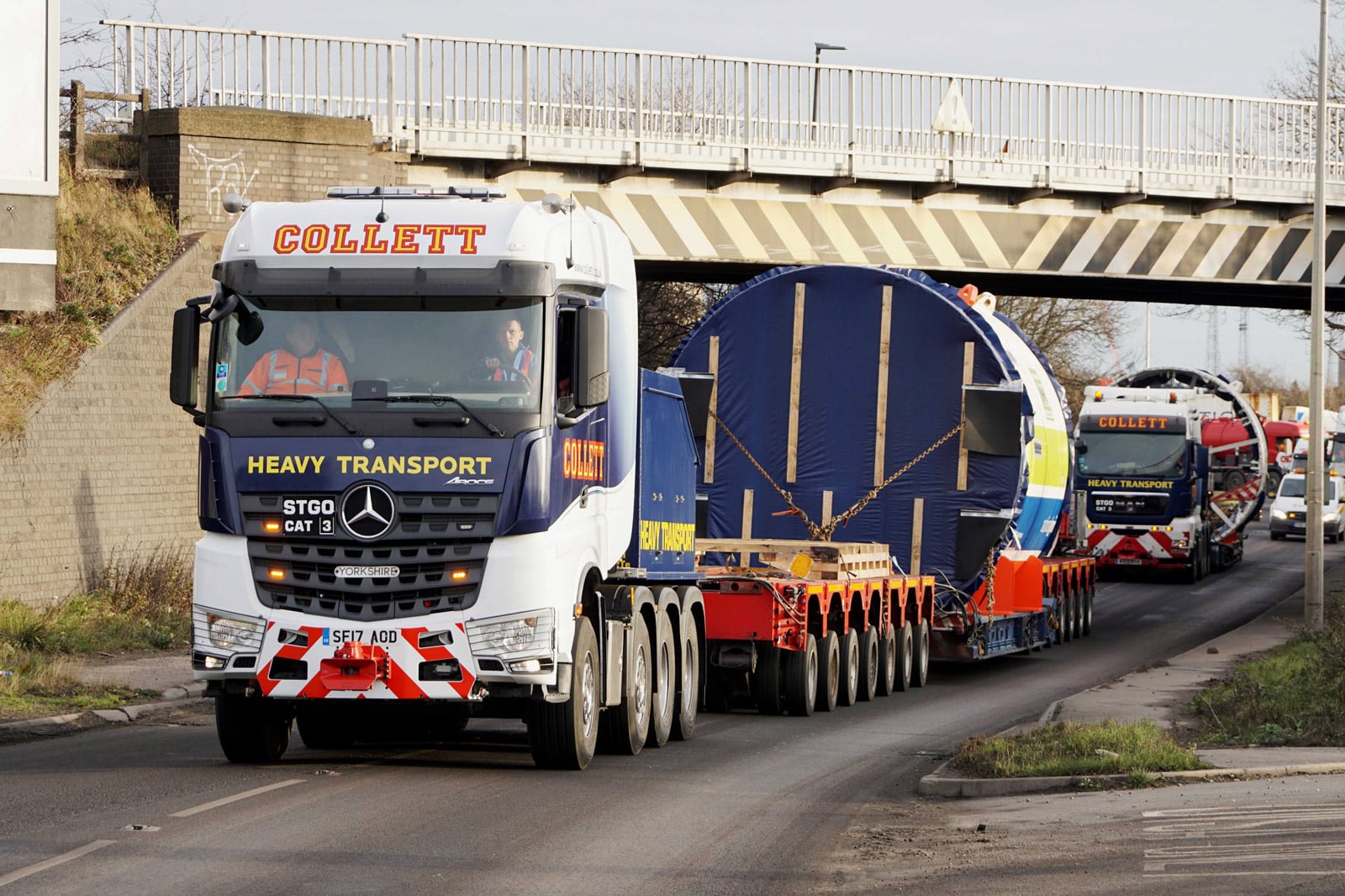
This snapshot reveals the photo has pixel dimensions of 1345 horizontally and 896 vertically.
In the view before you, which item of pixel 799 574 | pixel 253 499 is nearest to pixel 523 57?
pixel 799 574

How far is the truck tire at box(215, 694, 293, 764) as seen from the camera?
41.6ft

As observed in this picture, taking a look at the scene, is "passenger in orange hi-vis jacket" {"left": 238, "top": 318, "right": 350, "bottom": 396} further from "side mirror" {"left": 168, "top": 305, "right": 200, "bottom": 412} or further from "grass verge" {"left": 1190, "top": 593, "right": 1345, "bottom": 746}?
"grass verge" {"left": 1190, "top": 593, "right": 1345, "bottom": 746}

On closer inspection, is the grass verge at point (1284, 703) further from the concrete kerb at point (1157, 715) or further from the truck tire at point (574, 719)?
the truck tire at point (574, 719)

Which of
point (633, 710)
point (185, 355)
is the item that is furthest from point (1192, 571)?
point (185, 355)

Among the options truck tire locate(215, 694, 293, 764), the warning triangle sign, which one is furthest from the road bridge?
truck tire locate(215, 694, 293, 764)

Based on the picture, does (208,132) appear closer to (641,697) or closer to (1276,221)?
(641,697)

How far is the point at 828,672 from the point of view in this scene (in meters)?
18.5

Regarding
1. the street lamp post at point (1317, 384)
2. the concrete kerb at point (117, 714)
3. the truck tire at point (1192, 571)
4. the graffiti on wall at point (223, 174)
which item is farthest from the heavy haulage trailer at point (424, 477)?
the truck tire at point (1192, 571)

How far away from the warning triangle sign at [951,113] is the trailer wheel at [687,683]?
14.9 metres

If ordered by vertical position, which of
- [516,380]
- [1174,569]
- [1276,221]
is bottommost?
[1174,569]

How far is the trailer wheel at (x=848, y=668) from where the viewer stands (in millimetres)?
19094

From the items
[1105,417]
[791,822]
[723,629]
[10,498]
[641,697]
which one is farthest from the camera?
[1105,417]

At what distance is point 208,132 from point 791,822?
16.2 metres

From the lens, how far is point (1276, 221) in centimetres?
3136
